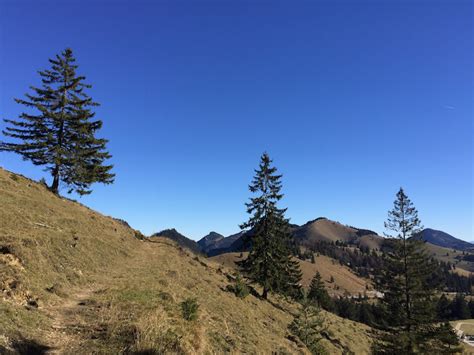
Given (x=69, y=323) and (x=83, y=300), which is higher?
(x=83, y=300)

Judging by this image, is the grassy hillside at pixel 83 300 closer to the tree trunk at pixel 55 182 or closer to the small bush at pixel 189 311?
the small bush at pixel 189 311

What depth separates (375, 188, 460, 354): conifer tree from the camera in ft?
110

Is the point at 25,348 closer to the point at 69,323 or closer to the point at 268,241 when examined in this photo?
the point at 69,323

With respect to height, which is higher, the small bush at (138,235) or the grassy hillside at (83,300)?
the small bush at (138,235)

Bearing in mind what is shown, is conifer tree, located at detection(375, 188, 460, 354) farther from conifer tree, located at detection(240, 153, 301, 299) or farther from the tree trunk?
the tree trunk

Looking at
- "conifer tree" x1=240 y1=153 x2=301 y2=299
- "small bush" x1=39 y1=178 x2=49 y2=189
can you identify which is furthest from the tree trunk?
"conifer tree" x1=240 y1=153 x2=301 y2=299

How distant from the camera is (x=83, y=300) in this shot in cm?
1191

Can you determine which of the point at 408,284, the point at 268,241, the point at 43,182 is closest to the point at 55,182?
the point at 43,182

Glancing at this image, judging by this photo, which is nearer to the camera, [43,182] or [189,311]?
[189,311]

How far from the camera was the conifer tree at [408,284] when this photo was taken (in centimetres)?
3350

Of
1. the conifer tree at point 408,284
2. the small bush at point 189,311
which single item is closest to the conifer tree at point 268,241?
the conifer tree at point 408,284

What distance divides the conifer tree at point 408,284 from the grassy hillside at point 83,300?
19001 mm

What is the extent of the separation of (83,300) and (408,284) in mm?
33334

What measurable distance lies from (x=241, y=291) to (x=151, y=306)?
19.1m
